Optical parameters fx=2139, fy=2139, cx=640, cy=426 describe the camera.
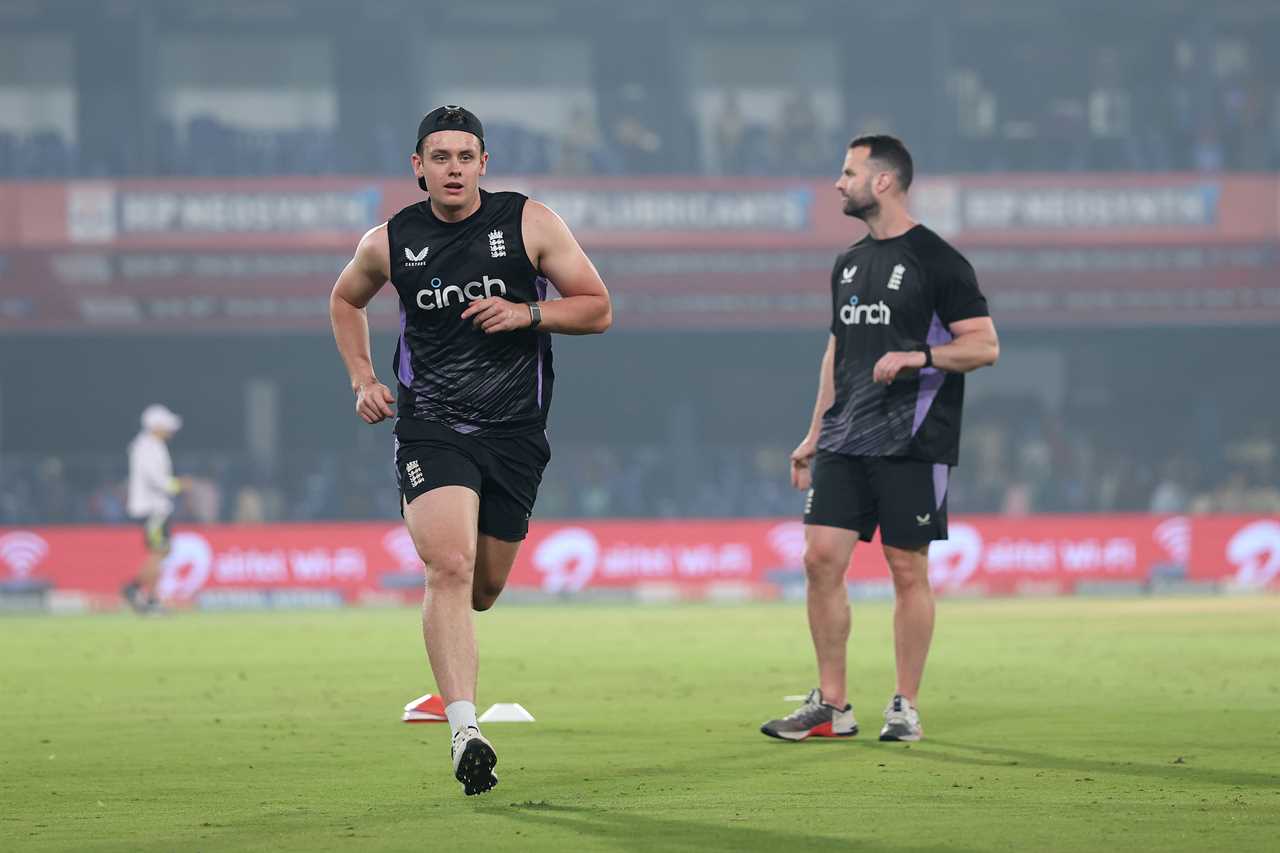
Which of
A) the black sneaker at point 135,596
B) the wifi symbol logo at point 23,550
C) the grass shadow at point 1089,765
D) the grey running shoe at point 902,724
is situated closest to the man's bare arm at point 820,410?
the grey running shoe at point 902,724

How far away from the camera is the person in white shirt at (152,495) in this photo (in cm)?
2073

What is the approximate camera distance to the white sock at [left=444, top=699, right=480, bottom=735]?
657 cm

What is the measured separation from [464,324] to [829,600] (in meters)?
2.19

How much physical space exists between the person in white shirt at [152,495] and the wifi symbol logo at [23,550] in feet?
12.8

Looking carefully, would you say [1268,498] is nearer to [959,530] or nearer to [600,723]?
[959,530]

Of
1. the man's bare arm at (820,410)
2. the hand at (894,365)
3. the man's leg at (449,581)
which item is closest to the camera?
the man's leg at (449,581)

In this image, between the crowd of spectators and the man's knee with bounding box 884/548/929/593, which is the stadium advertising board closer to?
the crowd of spectators

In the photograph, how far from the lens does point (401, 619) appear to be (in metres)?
19.9

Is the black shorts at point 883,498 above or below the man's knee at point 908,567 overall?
above

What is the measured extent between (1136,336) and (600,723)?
27.6 metres

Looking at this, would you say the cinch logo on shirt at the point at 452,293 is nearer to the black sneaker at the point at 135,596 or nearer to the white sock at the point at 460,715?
the white sock at the point at 460,715

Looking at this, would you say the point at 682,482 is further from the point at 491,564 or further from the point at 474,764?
the point at 474,764

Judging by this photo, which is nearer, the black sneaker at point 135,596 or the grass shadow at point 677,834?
the grass shadow at point 677,834

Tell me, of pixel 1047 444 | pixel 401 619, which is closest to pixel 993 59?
pixel 1047 444
